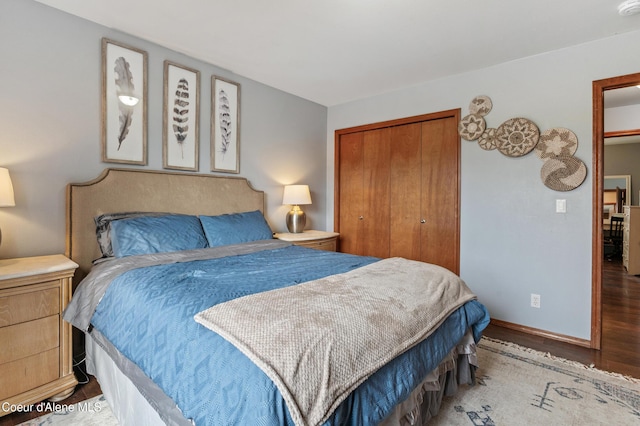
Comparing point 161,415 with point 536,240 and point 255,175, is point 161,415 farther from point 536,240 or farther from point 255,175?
point 536,240

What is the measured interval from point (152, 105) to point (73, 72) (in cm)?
55

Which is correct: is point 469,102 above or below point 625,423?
above

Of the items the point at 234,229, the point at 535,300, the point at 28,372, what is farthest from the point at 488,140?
the point at 28,372

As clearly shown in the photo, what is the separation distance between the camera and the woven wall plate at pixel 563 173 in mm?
2578

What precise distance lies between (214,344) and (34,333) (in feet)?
5.00

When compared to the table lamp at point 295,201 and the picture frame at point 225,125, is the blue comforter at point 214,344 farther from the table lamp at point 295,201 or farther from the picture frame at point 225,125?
the table lamp at point 295,201

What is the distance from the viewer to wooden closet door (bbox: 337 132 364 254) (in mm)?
4133

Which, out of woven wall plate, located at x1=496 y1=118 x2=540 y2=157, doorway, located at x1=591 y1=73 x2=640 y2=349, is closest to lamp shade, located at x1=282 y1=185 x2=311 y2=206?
woven wall plate, located at x1=496 y1=118 x2=540 y2=157

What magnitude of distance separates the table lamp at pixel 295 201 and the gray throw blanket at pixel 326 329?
82.6 inches

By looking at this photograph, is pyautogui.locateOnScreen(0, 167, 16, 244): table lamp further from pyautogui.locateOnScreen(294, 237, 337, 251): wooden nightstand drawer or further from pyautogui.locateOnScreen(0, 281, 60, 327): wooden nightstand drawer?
pyautogui.locateOnScreen(294, 237, 337, 251): wooden nightstand drawer

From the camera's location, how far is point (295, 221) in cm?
368

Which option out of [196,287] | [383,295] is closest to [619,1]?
[383,295]

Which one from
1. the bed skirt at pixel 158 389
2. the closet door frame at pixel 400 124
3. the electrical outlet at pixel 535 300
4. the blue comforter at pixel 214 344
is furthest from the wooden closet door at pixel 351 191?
the bed skirt at pixel 158 389

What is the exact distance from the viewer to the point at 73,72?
2260 mm
